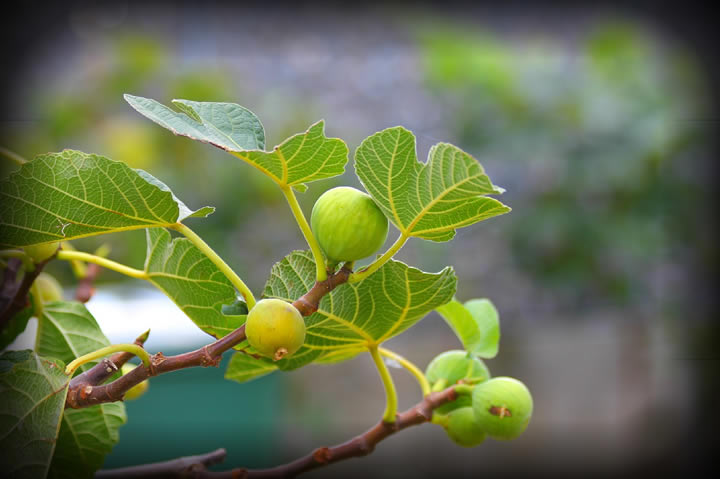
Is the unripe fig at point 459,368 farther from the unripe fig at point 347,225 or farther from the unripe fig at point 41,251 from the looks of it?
the unripe fig at point 41,251

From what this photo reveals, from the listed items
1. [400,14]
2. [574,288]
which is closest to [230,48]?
[400,14]

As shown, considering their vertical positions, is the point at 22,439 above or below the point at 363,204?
below

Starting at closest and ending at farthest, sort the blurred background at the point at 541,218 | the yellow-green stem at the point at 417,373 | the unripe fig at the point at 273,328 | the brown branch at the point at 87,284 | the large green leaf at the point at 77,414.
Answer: the unripe fig at the point at 273,328
the large green leaf at the point at 77,414
the yellow-green stem at the point at 417,373
the brown branch at the point at 87,284
the blurred background at the point at 541,218

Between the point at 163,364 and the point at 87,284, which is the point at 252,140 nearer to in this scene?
the point at 163,364

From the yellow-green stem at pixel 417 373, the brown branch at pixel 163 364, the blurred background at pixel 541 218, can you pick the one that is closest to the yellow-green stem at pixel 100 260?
the brown branch at pixel 163 364

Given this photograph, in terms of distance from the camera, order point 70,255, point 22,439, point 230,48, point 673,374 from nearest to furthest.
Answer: point 22,439 → point 70,255 → point 673,374 → point 230,48

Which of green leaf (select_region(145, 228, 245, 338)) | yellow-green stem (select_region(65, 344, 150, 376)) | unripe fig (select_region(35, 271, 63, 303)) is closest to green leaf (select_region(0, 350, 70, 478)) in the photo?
yellow-green stem (select_region(65, 344, 150, 376))

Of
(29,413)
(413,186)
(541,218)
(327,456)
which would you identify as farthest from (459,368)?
(541,218)

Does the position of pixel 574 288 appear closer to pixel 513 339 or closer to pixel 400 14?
pixel 513 339
